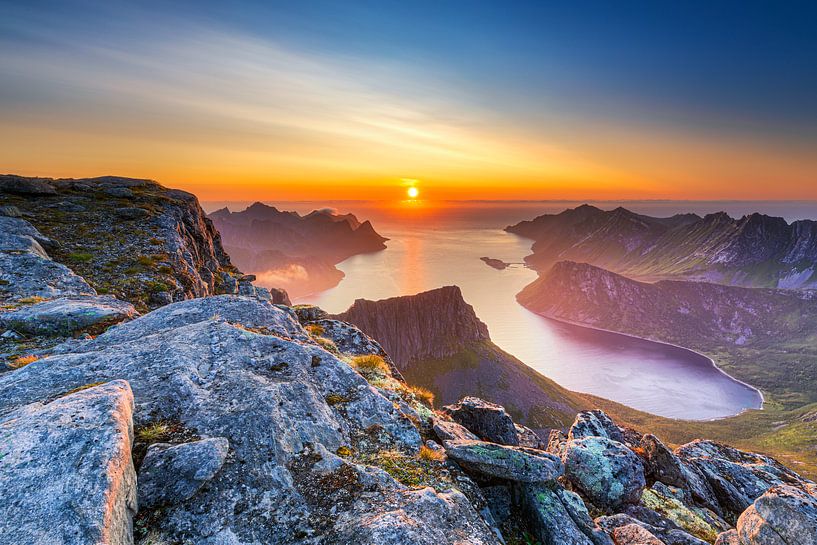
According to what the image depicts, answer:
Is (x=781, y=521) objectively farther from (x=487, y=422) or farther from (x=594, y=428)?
(x=487, y=422)

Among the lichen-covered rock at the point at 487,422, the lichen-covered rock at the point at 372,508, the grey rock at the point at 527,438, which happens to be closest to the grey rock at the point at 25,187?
the lichen-covered rock at the point at 372,508

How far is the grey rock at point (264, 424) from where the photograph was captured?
7.07 metres

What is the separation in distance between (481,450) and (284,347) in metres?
7.76

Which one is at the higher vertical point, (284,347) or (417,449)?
(284,347)

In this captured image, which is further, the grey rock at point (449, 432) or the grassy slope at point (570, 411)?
the grassy slope at point (570, 411)

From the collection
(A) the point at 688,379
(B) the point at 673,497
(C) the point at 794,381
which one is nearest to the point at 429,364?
(B) the point at 673,497

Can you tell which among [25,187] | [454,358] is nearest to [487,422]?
[25,187]

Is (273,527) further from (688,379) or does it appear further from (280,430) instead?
(688,379)

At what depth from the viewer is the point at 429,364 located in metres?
148

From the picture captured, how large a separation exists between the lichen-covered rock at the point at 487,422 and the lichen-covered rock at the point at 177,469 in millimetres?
11589

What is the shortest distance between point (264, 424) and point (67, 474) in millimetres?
3822

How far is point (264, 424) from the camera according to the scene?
895cm

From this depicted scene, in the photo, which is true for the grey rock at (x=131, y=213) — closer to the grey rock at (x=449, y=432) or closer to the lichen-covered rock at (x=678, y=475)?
the grey rock at (x=449, y=432)

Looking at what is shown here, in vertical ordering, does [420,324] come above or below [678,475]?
below
